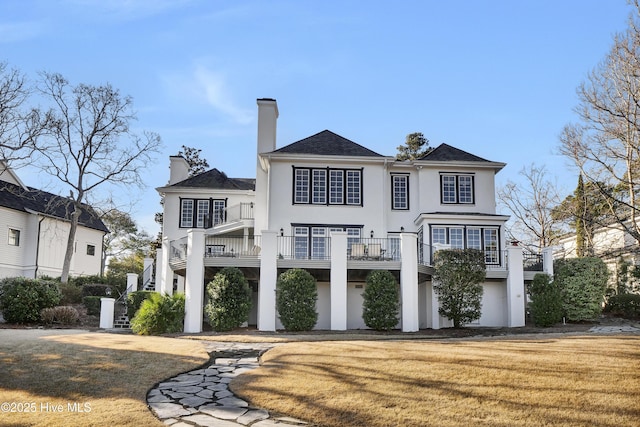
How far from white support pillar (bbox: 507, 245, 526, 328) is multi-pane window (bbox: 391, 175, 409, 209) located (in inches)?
219

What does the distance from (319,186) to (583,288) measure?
40.9ft

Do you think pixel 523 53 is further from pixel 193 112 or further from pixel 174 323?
pixel 174 323

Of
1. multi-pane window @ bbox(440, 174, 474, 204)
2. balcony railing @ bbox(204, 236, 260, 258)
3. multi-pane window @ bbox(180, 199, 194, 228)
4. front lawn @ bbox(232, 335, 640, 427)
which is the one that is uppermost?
multi-pane window @ bbox(440, 174, 474, 204)

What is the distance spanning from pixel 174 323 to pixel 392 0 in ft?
44.4

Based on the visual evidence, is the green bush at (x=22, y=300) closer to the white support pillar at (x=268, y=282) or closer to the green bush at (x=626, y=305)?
the white support pillar at (x=268, y=282)

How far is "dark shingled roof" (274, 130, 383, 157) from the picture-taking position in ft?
87.6

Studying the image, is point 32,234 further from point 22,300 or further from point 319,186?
point 319,186

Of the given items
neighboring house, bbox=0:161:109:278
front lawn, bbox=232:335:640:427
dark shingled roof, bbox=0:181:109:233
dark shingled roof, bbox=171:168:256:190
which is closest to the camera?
front lawn, bbox=232:335:640:427

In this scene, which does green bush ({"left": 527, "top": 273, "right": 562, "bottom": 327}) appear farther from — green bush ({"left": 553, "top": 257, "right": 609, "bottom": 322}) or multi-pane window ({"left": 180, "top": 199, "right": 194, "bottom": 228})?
multi-pane window ({"left": 180, "top": 199, "right": 194, "bottom": 228})

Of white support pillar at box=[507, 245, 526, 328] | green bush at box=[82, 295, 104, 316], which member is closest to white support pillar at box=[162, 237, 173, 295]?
green bush at box=[82, 295, 104, 316]

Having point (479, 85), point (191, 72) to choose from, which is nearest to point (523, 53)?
point (479, 85)

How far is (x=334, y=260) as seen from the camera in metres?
22.5

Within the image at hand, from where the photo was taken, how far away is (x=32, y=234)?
118ft

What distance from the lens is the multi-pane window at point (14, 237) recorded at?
34828 millimetres
